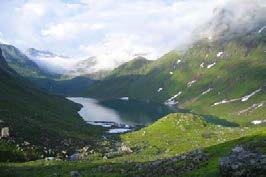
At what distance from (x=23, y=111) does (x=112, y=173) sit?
134 meters

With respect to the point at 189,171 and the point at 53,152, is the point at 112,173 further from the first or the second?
the point at 53,152

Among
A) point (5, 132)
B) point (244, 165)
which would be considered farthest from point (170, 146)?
point (244, 165)

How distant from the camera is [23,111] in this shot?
18662cm

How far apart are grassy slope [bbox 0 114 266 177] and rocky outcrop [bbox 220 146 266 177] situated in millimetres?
3578

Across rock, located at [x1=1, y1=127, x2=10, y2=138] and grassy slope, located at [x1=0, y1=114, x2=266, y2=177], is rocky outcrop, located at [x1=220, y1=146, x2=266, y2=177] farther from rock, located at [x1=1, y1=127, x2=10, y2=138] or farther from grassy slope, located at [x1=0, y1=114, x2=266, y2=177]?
rock, located at [x1=1, y1=127, x2=10, y2=138]

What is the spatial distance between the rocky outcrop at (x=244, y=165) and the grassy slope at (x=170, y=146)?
3578 mm

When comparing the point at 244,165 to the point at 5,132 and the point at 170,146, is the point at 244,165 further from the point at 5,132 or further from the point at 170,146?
the point at 170,146

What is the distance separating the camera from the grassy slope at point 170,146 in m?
57.6

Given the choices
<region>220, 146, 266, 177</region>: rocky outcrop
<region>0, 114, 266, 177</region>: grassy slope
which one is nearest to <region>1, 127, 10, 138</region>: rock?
<region>0, 114, 266, 177</region>: grassy slope

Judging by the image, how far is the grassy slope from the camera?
189 feet

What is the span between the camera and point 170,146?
391 feet

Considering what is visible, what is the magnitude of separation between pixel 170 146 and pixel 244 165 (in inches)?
3182

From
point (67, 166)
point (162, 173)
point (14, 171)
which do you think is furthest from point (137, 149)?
point (162, 173)

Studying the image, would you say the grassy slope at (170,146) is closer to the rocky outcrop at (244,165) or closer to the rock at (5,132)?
the rocky outcrop at (244,165)
